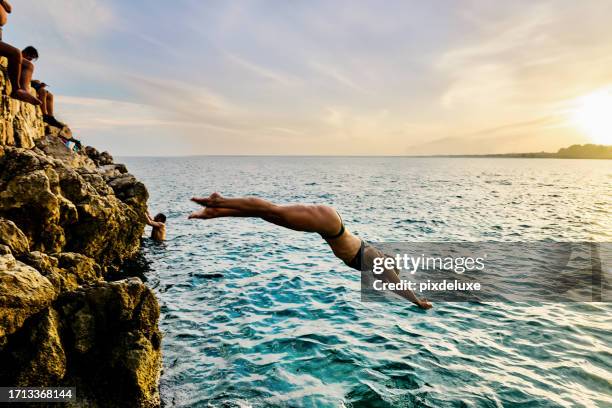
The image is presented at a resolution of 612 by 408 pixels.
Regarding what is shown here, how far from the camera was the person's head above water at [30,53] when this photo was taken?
1365 cm

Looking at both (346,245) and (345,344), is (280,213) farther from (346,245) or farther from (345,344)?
(345,344)

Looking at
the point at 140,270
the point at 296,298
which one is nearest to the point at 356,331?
the point at 296,298

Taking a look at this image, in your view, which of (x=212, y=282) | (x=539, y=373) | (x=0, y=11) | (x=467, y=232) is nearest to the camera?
(x=539, y=373)

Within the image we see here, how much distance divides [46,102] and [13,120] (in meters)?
8.27

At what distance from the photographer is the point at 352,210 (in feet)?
115

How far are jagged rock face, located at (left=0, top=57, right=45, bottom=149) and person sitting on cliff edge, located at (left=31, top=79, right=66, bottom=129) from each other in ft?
11.7

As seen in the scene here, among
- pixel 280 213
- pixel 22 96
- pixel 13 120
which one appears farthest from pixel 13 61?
pixel 280 213

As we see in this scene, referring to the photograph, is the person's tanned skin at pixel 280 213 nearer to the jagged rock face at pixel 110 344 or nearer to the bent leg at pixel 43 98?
the jagged rock face at pixel 110 344

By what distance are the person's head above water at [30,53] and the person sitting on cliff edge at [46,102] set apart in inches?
206

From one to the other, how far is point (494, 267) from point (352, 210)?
1945 cm

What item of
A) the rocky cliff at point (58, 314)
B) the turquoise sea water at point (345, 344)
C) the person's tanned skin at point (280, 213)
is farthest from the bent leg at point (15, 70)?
the person's tanned skin at point (280, 213)

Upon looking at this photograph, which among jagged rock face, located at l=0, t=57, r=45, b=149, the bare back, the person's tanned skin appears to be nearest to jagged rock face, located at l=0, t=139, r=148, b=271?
jagged rock face, located at l=0, t=57, r=45, b=149

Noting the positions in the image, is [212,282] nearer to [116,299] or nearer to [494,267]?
[116,299]

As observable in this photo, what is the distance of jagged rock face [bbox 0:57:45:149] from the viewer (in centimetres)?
1227
